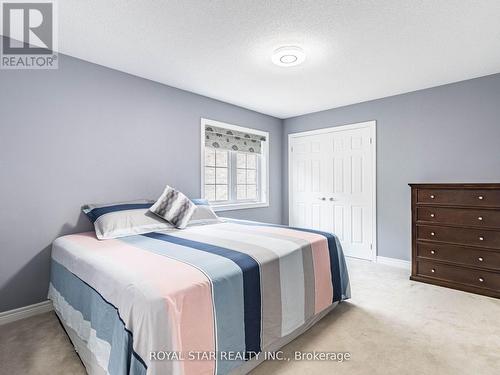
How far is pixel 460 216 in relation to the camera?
288 cm

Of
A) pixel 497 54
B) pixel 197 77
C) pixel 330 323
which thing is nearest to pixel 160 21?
pixel 197 77

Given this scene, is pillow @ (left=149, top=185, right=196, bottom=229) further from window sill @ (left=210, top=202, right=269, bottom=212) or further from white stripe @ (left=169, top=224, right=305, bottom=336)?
window sill @ (left=210, top=202, right=269, bottom=212)

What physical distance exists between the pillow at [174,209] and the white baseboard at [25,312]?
4.07ft

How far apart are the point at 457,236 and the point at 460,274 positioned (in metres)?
0.40

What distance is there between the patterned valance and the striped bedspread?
178 centimetres

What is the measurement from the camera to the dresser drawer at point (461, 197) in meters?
2.69

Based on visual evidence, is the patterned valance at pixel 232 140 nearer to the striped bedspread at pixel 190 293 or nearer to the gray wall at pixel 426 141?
the gray wall at pixel 426 141

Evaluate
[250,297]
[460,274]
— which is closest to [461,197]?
[460,274]

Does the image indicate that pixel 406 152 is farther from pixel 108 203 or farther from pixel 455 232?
pixel 108 203

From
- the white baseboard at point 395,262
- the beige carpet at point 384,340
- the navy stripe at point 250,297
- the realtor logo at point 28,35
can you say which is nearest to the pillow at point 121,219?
the beige carpet at point 384,340

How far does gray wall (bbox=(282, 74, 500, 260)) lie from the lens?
305 centimetres

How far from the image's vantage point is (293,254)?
6.53 feet

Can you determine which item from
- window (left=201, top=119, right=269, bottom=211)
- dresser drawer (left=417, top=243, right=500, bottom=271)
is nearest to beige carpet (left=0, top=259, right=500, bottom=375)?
dresser drawer (left=417, top=243, right=500, bottom=271)

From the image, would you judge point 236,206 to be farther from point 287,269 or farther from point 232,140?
point 287,269
